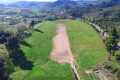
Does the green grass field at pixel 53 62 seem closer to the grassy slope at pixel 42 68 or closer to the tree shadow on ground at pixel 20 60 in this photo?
the grassy slope at pixel 42 68

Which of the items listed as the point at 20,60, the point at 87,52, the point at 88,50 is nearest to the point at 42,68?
the point at 20,60

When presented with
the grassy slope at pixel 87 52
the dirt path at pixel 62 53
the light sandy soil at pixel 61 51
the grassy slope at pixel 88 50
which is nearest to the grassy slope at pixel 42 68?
the dirt path at pixel 62 53

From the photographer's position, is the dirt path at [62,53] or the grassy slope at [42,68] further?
the dirt path at [62,53]

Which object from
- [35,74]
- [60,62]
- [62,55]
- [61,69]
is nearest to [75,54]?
[62,55]

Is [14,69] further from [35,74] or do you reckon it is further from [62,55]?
[62,55]

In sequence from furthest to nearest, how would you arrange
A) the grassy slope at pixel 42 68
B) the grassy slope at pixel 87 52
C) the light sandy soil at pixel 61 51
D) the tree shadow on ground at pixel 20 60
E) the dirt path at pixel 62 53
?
the light sandy soil at pixel 61 51, the dirt path at pixel 62 53, the grassy slope at pixel 87 52, the tree shadow on ground at pixel 20 60, the grassy slope at pixel 42 68

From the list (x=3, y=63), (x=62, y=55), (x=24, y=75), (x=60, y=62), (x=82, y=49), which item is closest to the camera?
(x=3, y=63)

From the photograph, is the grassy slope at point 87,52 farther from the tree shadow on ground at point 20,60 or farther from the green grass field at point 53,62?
the tree shadow on ground at point 20,60

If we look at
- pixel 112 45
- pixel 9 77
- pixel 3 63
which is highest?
pixel 112 45

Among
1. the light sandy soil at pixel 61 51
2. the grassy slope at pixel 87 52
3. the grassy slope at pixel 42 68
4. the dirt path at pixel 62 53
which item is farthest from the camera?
the light sandy soil at pixel 61 51
